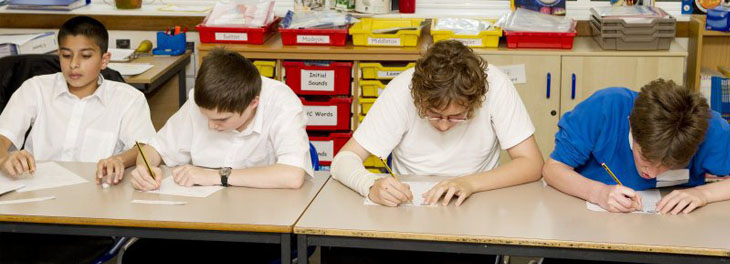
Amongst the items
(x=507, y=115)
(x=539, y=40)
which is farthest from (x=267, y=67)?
(x=507, y=115)

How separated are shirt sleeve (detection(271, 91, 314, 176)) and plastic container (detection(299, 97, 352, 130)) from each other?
1.37 metres

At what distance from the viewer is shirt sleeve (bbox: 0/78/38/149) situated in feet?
8.93

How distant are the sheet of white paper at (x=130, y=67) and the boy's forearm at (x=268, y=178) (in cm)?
155

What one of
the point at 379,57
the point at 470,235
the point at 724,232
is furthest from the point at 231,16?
the point at 724,232

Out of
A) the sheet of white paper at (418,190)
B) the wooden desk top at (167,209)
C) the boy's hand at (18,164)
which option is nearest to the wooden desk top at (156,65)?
the boy's hand at (18,164)

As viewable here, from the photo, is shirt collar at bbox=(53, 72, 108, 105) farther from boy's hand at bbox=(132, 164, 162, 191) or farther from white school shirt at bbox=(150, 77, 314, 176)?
boy's hand at bbox=(132, 164, 162, 191)

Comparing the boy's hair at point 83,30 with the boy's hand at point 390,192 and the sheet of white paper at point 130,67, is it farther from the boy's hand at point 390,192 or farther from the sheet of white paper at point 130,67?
the boy's hand at point 390,192

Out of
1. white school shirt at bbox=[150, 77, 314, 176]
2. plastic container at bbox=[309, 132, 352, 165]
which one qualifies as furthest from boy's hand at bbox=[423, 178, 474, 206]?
plastic container at bbox=[309, 132, 352, 165]

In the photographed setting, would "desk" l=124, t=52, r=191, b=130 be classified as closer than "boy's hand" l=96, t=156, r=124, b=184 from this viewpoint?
No

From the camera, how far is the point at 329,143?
399 cm

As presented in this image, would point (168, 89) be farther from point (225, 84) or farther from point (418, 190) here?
point (418, 190)

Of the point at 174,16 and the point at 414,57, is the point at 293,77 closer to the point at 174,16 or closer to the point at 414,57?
the point at 414,57

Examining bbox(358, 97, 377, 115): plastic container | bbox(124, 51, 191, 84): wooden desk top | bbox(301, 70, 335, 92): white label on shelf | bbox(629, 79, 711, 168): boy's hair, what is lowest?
bbox(358, 97, 377, 115): plastic container

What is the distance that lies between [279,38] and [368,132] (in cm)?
177
